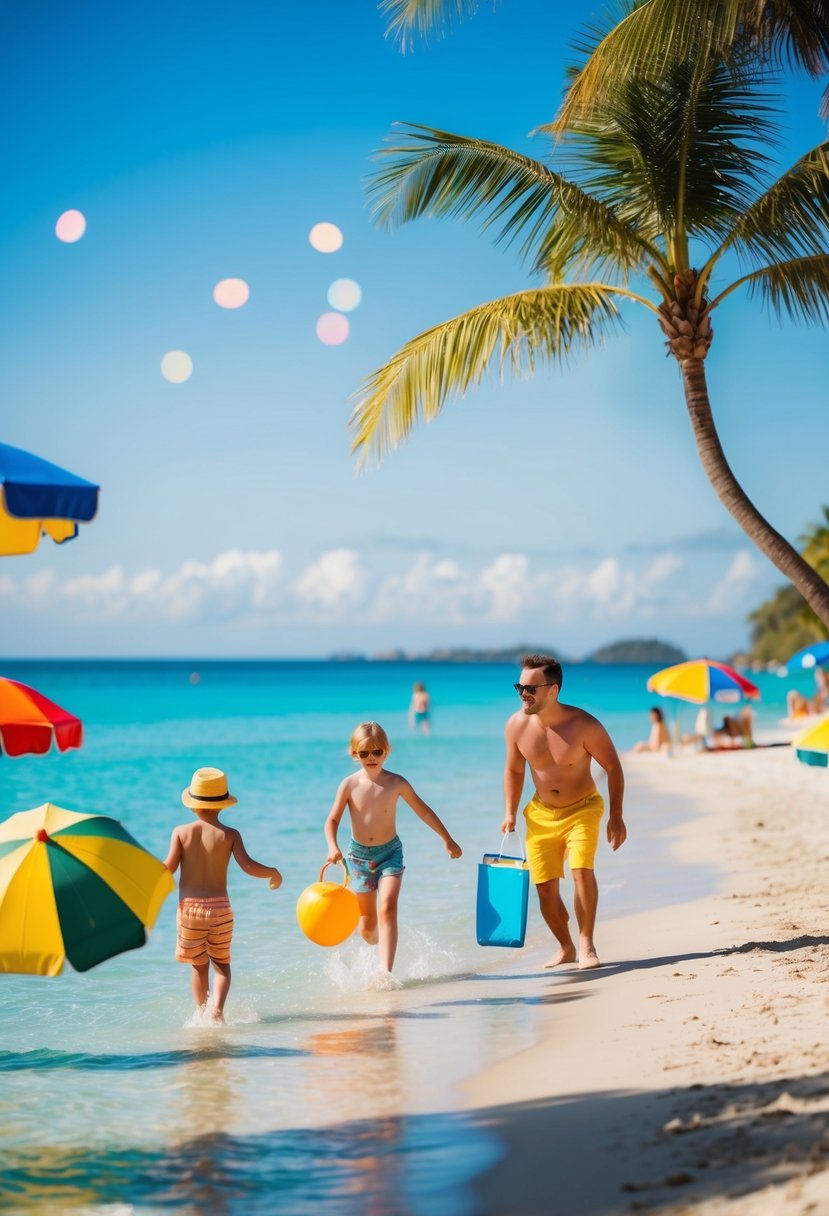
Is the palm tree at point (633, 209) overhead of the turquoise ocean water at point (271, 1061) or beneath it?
overhead

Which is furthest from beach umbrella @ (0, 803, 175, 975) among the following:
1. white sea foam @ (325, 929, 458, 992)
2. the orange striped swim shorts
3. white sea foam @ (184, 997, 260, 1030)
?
white sea foam @ (325, 929, 458, 992)

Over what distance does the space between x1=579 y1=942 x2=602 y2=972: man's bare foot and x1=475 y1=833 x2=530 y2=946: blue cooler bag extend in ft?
1.52

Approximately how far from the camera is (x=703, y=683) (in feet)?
58.7

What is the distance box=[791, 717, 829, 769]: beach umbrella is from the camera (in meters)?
5.95

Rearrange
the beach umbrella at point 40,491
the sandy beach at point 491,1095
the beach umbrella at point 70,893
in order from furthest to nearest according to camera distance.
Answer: the beach umbrella at point 70,893 → the beach umbrella at point 40,491 → the sandy beach at point 491,1095

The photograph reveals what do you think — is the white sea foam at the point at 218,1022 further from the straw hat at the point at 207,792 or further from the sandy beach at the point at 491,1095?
the straw hat at the point at 207,792

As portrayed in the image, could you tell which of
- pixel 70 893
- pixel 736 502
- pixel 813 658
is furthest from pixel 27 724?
pixel 813 658

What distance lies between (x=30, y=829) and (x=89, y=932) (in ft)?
→ 1.69

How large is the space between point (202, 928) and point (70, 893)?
133 centimetres

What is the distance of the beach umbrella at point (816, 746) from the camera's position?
5.95 meters

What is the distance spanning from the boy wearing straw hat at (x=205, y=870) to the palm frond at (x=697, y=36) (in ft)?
16.3

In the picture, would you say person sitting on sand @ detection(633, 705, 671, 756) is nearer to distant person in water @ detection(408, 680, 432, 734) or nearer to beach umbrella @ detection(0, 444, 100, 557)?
distant person in water @ detection(408, 680, 432, 734)

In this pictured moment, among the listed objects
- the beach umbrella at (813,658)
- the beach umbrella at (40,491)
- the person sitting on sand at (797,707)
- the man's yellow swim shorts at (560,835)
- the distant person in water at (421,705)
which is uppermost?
the distant person in water at (421,705)

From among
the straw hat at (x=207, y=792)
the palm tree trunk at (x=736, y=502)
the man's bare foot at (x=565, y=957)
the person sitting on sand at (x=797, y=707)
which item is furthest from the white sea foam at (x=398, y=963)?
the person sitting on sand at (x=797, y=707)
